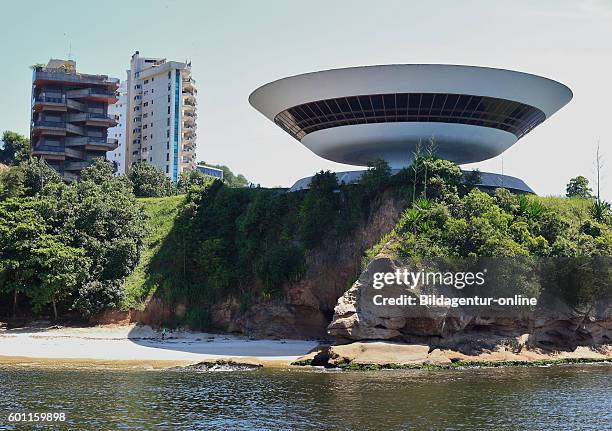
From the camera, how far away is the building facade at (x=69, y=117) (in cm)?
8169

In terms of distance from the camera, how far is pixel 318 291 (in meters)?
46.4

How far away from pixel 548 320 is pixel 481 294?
13.3 ft

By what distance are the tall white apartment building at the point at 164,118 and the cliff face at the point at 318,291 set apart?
5370 cm

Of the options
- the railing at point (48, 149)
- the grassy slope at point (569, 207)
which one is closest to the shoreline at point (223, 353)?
the grassy slope at point (569, 207)

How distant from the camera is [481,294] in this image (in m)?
40.3

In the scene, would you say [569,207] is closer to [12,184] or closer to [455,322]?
[455,322]

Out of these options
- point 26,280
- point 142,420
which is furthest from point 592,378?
point 26,280

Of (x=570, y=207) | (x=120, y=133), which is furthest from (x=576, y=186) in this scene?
(x=120, y=133)

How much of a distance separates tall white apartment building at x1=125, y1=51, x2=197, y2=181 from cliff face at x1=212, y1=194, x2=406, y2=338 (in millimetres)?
53695

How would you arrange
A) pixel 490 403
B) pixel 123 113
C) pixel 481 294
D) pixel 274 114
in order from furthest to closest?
pixel 123 113
pixel 274 114
pixel 481 294
pixel 490 403

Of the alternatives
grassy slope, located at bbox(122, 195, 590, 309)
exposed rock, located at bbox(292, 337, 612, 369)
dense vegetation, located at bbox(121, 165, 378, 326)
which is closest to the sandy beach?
exposed rock, located at bbox(292, 337, 612, 369)

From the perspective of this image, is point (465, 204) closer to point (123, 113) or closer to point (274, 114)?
point (274, 114)

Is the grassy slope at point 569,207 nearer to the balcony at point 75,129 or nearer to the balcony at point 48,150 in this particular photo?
the balcony at point 48,150

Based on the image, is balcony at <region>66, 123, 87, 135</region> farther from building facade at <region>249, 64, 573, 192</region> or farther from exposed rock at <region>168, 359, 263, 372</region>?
exposed rock at <region>168, 359, 263, 372</region>
